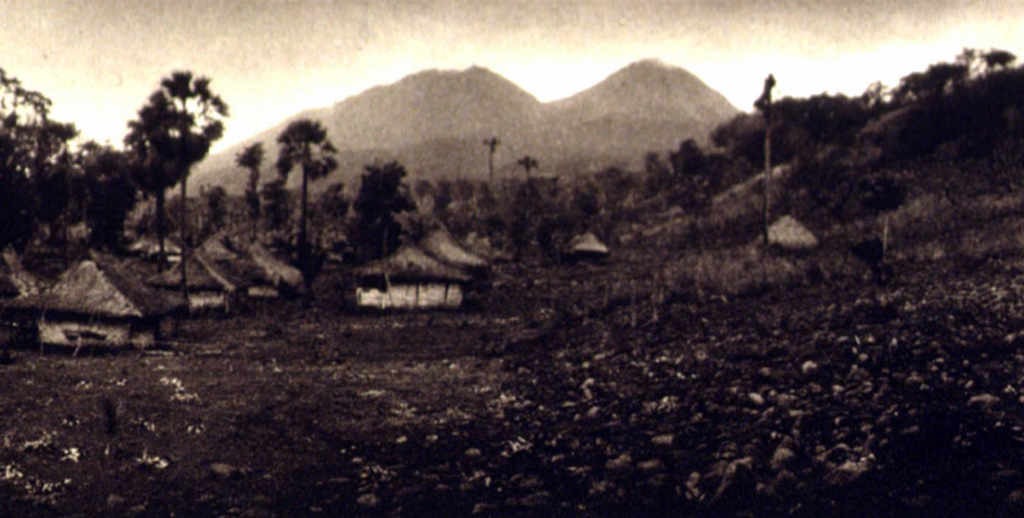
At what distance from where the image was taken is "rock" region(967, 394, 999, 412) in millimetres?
7857

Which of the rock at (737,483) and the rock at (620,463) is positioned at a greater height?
the rock at (737,483)

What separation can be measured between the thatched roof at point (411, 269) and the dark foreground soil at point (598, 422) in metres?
12.6

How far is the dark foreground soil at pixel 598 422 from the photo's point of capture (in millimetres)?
7391

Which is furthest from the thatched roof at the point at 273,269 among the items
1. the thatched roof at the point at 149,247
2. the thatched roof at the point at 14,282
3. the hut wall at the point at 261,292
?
the thatched roof at the point at 149,247

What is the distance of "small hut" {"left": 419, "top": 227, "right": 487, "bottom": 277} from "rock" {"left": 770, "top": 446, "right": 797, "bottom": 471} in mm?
32174

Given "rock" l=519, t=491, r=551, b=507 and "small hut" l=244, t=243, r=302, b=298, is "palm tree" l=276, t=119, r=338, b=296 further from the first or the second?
"rock" l=519, t=491, r=551, b=507

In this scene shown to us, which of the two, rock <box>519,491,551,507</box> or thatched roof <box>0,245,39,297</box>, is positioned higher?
thatched roof <box>0,245,39,297</box>

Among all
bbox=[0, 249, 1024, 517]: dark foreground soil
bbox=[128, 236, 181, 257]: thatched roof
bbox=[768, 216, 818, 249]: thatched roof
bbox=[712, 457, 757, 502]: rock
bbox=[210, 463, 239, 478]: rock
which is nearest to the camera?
bbox=[712, 457, 757, 502]: rock

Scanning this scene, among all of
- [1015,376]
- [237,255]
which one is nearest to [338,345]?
[1015,376]

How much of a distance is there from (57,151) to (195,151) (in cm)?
2370

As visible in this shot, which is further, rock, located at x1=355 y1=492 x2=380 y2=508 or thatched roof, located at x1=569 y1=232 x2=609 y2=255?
thatched roof, located at x1=569 y1=232 x2=609 y2=255

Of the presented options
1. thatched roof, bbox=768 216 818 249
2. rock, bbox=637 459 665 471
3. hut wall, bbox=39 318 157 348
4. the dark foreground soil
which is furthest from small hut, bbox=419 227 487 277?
rock, bbox=637 459 665 471

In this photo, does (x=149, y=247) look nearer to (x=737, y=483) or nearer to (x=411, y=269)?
(x=411, y=269)

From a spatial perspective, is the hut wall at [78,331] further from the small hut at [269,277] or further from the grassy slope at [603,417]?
the small hut at [269,277]
